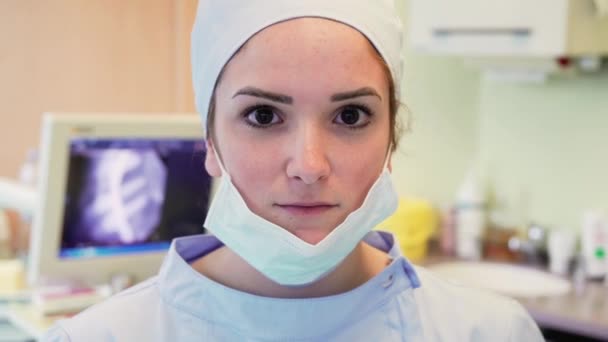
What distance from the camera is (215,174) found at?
107 cm

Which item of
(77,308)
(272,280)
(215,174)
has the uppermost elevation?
(215,174)

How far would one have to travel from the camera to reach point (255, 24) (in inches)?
39.1

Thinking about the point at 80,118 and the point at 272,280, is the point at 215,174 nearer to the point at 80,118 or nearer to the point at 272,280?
the point at 272,280

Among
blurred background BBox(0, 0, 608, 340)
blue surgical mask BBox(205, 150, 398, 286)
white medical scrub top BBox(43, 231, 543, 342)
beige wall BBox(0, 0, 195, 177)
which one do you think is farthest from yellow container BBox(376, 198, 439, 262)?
blue surgical mask BBox(205, 150, 398, 286)

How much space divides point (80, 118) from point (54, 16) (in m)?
1.11

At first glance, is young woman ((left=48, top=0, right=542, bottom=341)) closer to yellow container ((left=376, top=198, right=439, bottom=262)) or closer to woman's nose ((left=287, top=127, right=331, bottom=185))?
woman's nose ((left=287, top=127, right=331, bottom=185))

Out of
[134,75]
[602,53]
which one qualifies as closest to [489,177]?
[602,53]

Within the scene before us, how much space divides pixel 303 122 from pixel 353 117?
0.08 m

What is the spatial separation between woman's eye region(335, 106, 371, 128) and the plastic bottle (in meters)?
1.64

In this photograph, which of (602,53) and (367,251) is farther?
(602,53)

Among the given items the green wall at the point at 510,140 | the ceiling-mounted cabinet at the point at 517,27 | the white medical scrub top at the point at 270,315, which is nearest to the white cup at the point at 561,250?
the green wall at the point at 510,140

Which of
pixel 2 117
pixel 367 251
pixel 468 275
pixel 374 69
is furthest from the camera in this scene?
pixel 2 117

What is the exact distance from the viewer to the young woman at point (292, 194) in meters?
0.98

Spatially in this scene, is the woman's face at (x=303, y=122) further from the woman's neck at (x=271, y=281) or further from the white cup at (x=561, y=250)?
the white cup at (x=561, y=250)
